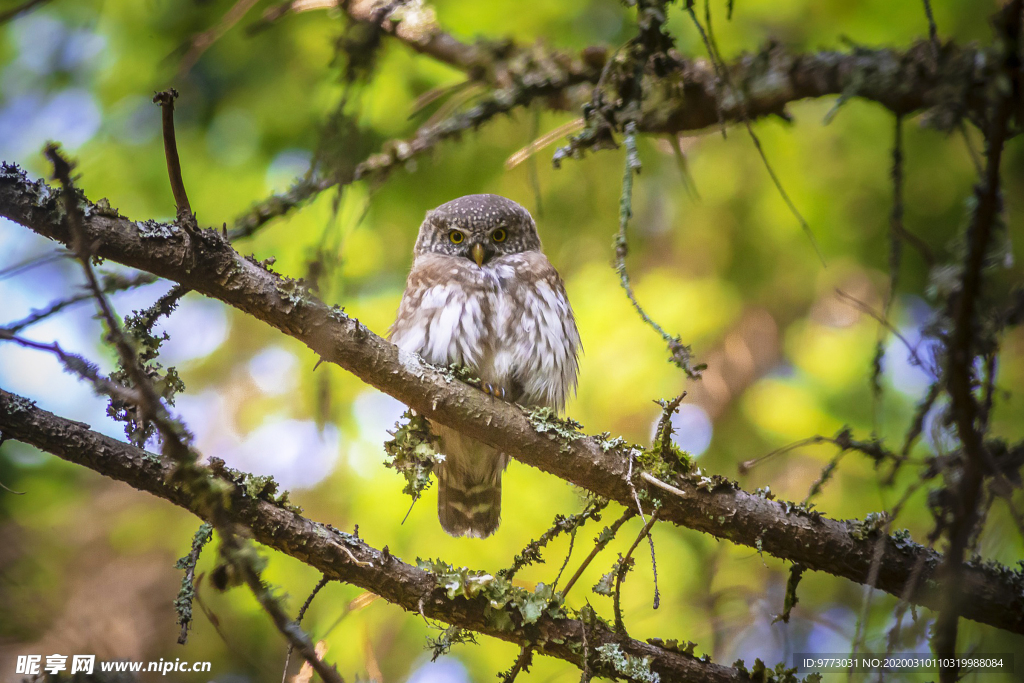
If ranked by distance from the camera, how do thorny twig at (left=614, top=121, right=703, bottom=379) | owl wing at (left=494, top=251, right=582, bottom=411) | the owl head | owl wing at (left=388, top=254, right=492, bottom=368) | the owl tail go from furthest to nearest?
1. the owl head
2. the owl tail
3. owl wing at (left=494, top=251, right=582, bottom=411)
4. owl wing at (left=388, top=254, right=492, bottom=368)
5. thorny twig at (left=614, top=121, right=703, bottom=379)

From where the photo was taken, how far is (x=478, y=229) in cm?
388

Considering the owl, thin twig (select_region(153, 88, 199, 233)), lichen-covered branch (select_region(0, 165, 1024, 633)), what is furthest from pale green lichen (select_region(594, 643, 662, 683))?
thin twig (select_region(153, 88, 199, 233))

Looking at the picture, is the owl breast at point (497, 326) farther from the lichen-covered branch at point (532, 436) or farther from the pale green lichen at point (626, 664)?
the pale green lichen at point (626, 664)

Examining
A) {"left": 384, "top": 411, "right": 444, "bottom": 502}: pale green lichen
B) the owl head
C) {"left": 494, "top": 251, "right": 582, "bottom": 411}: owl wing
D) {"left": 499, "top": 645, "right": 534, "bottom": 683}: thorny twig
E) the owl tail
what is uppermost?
the owl head

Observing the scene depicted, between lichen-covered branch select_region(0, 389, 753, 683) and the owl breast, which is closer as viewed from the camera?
lichen-covered branch select_region(0, 389, 753, 683)

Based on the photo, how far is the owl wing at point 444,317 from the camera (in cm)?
334

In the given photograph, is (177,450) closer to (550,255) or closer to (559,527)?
(559,527)

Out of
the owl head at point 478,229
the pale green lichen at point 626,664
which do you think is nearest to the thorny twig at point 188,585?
the pale green lichen at point 626,664

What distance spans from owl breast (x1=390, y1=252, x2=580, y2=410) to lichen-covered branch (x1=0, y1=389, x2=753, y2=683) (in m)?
1.19

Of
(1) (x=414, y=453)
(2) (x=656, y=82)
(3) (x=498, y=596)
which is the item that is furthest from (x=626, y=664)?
(2) (x=656, y=82)

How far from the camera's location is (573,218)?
16.8 ft

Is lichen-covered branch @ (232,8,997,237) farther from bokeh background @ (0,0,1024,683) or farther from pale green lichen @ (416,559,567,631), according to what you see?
pale green lichen @ (416,559,567,631)

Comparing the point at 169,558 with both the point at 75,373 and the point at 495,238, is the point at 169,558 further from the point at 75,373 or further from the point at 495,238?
the point at 75,373

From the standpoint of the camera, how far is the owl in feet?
11.2
